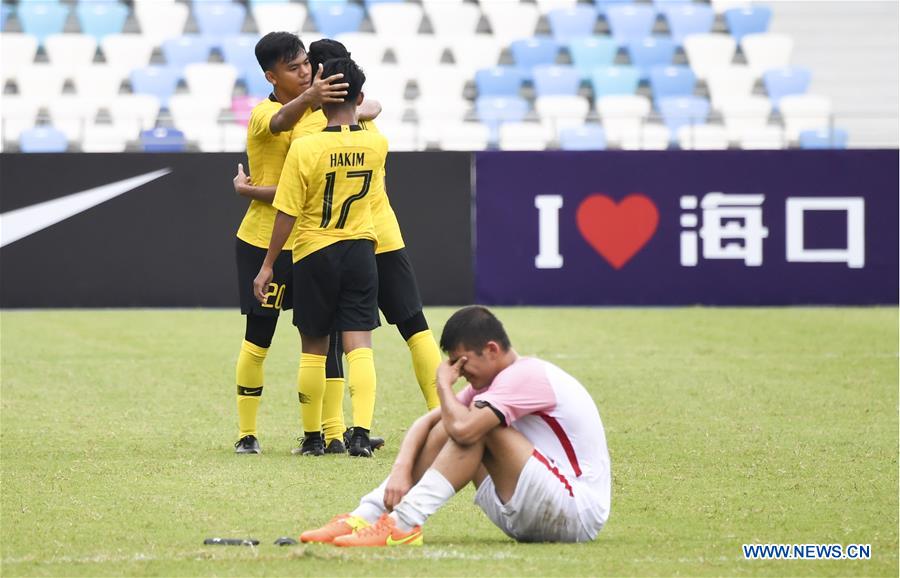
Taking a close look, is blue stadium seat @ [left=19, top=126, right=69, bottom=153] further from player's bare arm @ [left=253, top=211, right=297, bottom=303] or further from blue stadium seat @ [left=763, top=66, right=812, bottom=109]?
player's bare arm @ [left=253, top=211, right=297, bottom=303]

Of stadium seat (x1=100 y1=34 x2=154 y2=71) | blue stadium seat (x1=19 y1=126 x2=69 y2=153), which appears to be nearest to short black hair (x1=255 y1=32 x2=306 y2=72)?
blue stadium seat (x1=19 y1=126 x2=69 y2=153)

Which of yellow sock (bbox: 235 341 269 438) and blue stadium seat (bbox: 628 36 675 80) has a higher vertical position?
blue stadium seat (bbox: 628 36 675 80)

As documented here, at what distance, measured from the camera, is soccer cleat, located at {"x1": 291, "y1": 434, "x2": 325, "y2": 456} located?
23.2 ft

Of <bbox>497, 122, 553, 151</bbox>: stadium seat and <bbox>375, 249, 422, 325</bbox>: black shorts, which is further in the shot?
<bbox>497, 122, 553, 151</bbox>: stadium seat

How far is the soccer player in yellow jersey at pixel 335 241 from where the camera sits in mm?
6586

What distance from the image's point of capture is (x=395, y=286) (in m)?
7.16

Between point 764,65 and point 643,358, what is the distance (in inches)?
434

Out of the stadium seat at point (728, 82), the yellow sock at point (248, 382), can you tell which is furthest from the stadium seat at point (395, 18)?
the yellow sock at point (248, 382)

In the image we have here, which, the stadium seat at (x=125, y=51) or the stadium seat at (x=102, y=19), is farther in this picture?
the stadium seat at (x=102, y=19)

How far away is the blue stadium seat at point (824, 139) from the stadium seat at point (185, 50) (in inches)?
339

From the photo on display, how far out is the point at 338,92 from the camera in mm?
6484

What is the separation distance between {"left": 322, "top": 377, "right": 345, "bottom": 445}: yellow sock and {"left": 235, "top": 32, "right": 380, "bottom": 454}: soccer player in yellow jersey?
0.08 meters

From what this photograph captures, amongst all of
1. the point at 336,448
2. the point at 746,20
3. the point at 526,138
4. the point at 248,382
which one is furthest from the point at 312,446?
the point at 746,20

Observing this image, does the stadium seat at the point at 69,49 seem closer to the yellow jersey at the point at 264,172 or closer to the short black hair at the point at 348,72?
the yellow jersey at the point at 264,172
